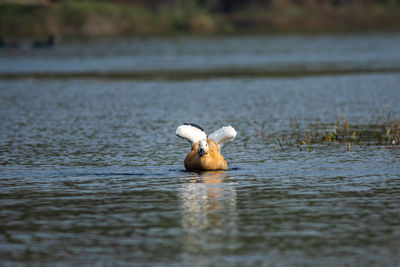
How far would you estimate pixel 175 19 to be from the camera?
134m

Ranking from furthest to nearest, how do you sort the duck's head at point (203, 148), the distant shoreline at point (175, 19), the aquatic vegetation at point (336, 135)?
1. the distant shoreline at point (175, 19)
2. the aquatic vegetation at point (336, 135)
3. the duck's head at point (203, 148)

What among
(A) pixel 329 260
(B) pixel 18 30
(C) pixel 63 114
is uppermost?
(B) pixel 18 30

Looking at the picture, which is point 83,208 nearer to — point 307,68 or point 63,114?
point 63,114

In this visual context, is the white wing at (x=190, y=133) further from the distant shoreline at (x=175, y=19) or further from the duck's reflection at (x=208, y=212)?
the distant shoreline at (x=175, y=19)

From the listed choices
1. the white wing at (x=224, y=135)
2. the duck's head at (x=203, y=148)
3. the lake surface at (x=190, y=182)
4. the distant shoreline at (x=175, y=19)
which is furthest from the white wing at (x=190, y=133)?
the distant shoreline at (x=175, y=19)

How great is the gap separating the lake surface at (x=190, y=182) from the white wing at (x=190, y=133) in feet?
2.66

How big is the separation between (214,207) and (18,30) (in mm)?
117791

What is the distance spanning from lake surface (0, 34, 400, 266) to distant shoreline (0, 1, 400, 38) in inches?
3337

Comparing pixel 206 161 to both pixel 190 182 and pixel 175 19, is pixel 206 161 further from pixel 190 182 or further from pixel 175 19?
pixel 175 19

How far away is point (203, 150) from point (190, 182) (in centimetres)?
105

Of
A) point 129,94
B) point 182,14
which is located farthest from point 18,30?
point 129,94

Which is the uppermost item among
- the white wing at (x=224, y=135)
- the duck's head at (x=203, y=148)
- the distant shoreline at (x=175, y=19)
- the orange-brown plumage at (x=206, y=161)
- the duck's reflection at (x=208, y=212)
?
the distant shoreline at (x=175, y=19)

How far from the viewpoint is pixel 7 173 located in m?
20.7

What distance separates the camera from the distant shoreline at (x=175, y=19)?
128000 mm
